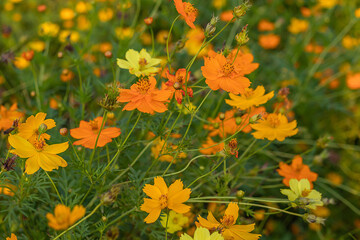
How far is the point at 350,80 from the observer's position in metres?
1.92

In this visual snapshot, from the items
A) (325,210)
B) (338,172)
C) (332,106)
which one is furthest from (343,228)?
(332,106)

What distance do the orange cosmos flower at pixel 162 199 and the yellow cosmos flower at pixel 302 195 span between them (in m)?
0.30

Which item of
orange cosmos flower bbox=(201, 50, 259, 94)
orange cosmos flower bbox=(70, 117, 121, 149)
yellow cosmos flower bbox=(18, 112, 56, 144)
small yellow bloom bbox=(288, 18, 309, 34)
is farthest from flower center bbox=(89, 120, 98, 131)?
small yellow bloom bbox=(288, 18, 309, 34)

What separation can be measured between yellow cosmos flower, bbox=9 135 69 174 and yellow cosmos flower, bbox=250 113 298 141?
21.3 inches

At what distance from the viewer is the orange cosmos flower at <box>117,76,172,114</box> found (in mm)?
854

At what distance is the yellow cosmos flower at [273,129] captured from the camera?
1.00 m

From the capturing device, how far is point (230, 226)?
84 cm

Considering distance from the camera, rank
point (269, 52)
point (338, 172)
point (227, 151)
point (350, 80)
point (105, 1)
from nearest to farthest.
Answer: point (227, 151)
point (338, 172)
point (350, 80)
point (105, 1)
point (269, 52)

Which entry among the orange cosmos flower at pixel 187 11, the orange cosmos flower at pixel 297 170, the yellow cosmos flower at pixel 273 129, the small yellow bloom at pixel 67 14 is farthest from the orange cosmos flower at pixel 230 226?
the small yellow bloom at pixel 67 14

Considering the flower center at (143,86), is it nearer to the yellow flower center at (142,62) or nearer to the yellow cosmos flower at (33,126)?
the yellow flower center at (142,62)

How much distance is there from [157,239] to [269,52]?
1.69 metres

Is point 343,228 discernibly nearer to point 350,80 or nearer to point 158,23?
point 350,80

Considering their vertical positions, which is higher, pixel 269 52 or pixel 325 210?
pixel 269 52

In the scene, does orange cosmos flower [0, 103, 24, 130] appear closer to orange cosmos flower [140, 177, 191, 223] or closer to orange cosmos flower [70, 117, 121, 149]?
orange cosmos flower [70, 117, 121, 149]
